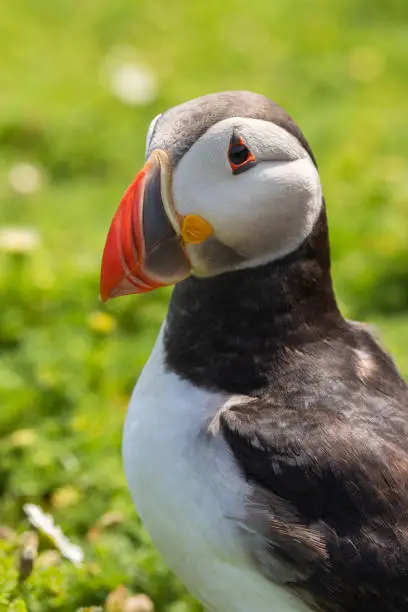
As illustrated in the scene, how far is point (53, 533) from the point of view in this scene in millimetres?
3361

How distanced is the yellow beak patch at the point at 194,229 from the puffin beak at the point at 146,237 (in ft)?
0.04

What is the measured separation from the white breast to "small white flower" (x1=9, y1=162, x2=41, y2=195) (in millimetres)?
3714

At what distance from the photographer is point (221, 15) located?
8703 millimetres

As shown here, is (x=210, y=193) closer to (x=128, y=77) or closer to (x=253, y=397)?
(x=253, y=397)

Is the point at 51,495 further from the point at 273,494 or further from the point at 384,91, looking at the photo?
the point at 384,91

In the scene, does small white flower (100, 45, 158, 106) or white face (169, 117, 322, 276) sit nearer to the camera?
white face (169, 117, 322, 276)

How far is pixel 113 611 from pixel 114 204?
3.48 m

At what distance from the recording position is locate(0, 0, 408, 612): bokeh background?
3.82 meters

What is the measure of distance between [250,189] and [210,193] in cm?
10

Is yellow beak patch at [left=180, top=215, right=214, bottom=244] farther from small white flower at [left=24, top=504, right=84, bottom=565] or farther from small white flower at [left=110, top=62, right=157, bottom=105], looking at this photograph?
small white flower at [left=110, top=62, right=157, bottom=105]

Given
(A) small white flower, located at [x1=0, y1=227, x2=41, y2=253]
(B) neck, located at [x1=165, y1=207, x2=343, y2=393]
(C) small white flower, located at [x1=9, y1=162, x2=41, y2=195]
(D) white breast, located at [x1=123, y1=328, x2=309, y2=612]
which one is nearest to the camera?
(D) white breast, located at [x1=123, y1=328, x2=309, y2=612]

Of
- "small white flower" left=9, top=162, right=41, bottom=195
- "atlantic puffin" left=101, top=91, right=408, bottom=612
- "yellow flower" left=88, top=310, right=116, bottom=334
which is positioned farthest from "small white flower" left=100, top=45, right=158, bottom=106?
"atlantic puffin" left=101, top=91, right=408, bottom=612

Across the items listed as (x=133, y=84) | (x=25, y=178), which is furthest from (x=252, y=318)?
(x=133, y=84)

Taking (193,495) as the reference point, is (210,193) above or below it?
above
